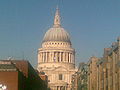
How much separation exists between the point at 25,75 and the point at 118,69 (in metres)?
29.9

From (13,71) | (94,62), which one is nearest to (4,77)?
(13,71)

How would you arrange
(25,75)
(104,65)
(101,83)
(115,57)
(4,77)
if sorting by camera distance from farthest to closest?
(25,75)
(101,83)
(104,65)
(4,77)
(115,57)

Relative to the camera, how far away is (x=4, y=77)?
67125 mm

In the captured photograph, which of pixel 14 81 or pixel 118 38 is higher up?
Answer: pixel 118 38

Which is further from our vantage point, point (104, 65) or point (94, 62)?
point (94, 62)

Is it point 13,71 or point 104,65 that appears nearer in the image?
point 13,71

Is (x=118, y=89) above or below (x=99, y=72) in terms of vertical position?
below

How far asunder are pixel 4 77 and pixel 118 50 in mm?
18464

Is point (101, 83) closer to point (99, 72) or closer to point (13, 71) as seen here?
point (99, 72)

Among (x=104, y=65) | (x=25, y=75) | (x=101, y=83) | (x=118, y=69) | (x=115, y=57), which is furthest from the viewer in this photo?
(x=25, y=75)

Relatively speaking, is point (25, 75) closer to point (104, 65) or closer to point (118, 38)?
point (104, 65)

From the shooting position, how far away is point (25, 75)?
8456cm

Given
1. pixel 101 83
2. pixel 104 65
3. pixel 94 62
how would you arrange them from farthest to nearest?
pixel 94 62 < pixel 101 83 < pixel 104 65

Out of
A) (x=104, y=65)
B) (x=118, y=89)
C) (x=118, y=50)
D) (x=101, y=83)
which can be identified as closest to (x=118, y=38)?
(x=118, y=50)
